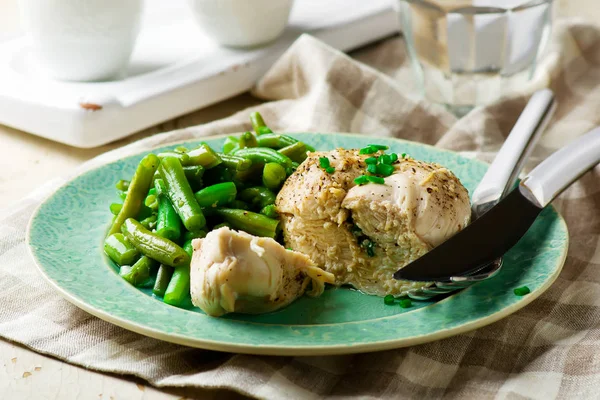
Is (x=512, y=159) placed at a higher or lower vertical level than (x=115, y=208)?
higher

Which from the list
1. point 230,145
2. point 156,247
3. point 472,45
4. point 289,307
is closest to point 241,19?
point 472,45

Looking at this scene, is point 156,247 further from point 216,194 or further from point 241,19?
point 241,19

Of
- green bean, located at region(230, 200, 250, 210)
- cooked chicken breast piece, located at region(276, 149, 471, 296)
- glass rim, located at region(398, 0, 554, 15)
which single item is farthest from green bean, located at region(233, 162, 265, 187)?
glass rim, located at region(398, 0, 554, 15)

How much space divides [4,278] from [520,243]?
1908 millimetres

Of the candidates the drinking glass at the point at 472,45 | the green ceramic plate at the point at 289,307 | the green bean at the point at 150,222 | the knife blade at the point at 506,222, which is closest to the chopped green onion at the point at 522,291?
the green ceramic plate at the point at 289,307

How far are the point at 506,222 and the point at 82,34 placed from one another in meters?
2.61

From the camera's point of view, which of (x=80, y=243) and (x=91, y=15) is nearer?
(x=80, y=243)

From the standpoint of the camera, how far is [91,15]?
4215 mm

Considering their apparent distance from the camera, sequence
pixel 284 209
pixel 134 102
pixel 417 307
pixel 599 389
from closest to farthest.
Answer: pixel 599 389 < pixel 417 307 < pixel 284 209 < pixel 134 102

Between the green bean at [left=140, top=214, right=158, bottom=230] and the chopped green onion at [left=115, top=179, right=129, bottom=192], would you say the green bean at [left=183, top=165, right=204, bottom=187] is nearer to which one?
the green bean at [left=140, top=214, right=158, bottom=230]

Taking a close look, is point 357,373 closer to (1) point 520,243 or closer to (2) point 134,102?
(1) point 520,243

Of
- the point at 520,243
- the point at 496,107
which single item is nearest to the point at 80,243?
the point at 520,243

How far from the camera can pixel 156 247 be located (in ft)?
9.04

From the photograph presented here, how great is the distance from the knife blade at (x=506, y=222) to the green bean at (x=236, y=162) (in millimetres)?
810
